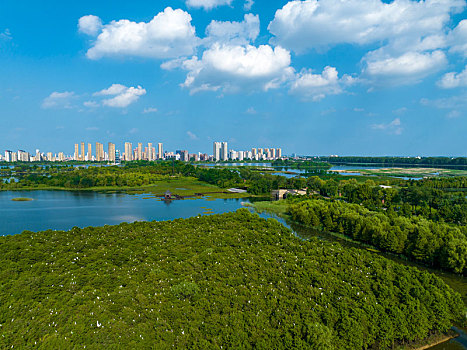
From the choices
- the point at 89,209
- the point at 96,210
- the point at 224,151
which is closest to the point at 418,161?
the point at 224,151

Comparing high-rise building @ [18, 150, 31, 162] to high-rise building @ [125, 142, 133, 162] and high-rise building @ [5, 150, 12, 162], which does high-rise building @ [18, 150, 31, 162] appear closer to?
high-rise building @ [5, 150, 12, 162]

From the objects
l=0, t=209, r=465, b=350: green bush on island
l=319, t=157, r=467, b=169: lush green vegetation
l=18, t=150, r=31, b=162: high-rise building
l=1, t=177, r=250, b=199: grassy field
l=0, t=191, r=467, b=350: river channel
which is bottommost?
l=0, t=191, r=467, b=350: river channel

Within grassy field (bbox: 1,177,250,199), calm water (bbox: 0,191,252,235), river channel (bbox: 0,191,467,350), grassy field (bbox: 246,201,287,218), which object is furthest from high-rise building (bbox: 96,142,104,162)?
grassy field (bbox: 246,201,287,218)

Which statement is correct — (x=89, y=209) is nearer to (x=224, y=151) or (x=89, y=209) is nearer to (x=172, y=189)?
(x=172, y=189)

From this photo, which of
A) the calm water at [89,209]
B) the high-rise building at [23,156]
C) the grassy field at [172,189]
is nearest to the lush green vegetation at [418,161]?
the grassy field at [172,189]

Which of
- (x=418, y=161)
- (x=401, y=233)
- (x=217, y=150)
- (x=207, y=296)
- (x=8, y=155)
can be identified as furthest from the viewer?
(x=217, y=150)
